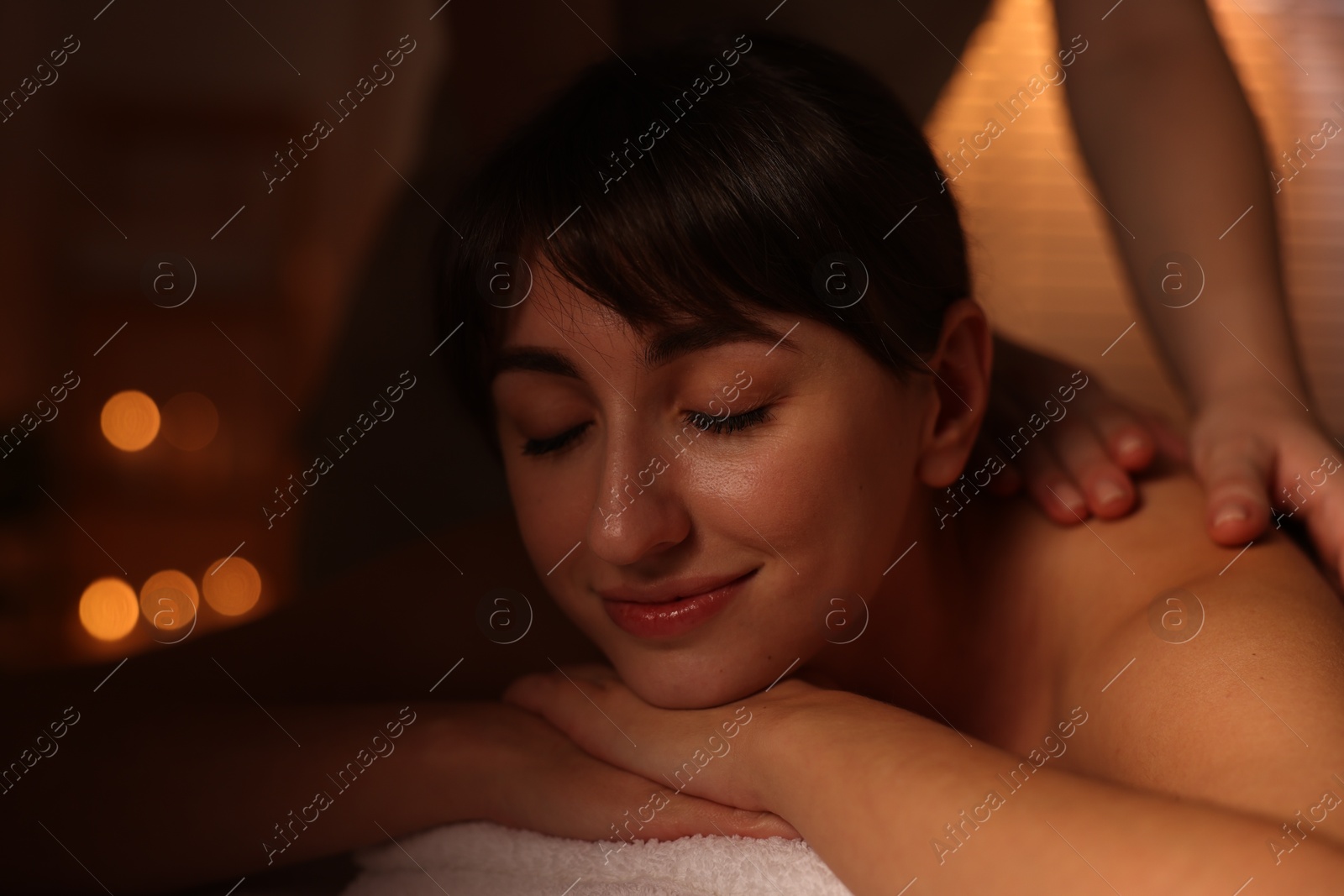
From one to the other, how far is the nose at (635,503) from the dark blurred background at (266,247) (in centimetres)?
28

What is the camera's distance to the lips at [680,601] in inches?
21.5

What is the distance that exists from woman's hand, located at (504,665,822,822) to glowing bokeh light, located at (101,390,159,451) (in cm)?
50

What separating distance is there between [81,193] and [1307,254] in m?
1.24

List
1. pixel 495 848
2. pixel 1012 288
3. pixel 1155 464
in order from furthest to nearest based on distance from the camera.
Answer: pixel 1012 288, pixel 1155 464, pixel 495 848

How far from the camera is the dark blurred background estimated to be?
2.54 ft

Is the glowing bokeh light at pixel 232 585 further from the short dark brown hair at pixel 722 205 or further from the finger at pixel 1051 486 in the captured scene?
the finger at pixel 1051 486

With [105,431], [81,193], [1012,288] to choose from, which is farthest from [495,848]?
[1012,288]

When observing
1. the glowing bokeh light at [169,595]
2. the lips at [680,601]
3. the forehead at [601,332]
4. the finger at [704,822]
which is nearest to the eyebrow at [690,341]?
the forehead at [601,332]

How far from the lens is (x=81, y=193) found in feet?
2.80

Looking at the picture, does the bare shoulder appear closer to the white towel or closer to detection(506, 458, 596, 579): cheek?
the white towel

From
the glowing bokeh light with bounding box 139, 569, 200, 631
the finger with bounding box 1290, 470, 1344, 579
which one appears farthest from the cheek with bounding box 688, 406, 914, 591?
the glowing bokeh light with bounding box 139, 569, 200, 631

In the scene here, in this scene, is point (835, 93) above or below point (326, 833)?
above

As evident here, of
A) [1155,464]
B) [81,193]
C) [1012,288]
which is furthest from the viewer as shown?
[1012,288]

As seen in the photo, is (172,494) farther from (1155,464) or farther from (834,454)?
(1155,464)
